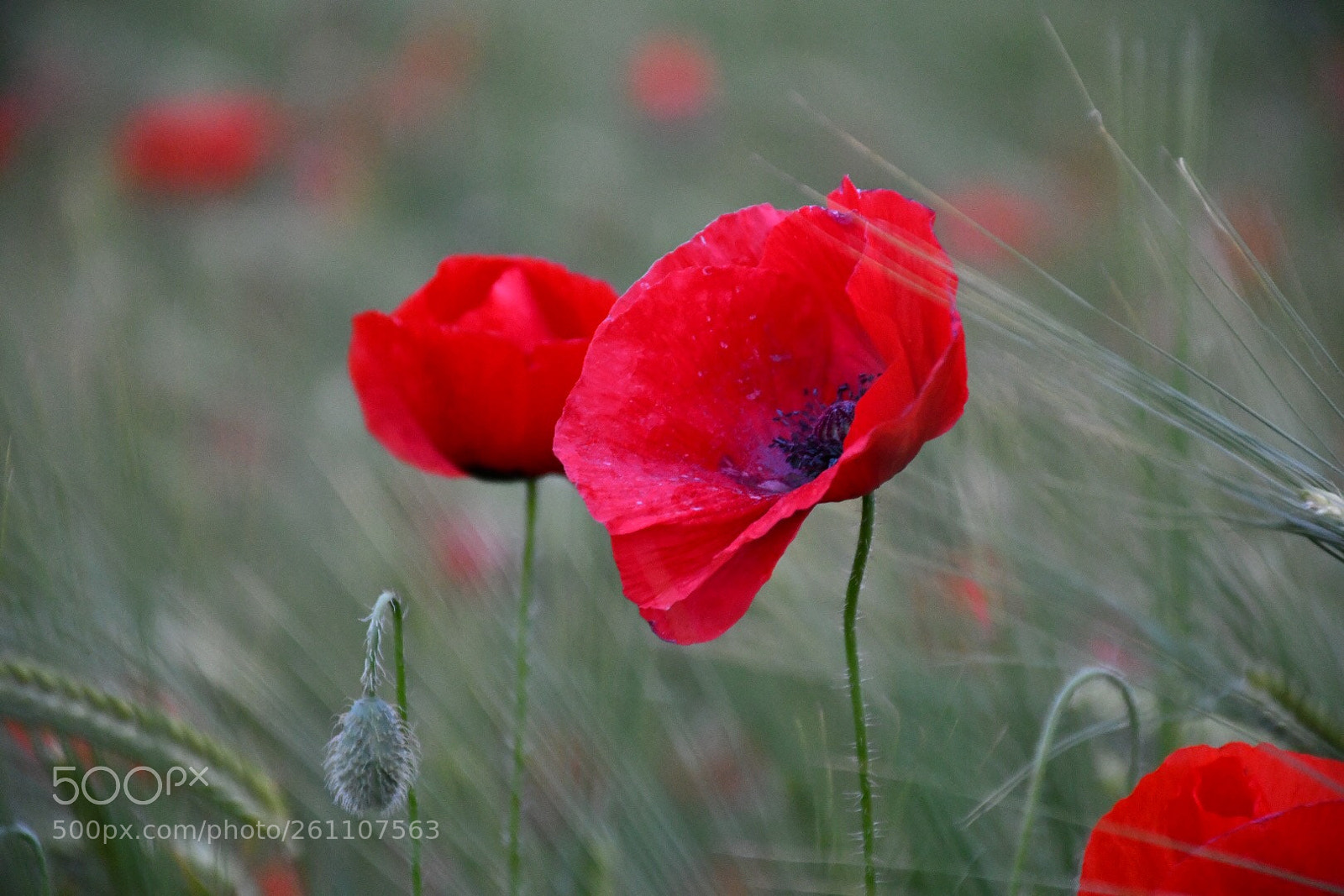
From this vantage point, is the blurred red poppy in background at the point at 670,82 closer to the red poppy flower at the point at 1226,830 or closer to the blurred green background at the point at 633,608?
the blurred green background at the point at 633,608

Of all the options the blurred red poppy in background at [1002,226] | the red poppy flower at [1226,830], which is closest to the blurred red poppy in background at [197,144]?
the blurred red poppy in background at [1002,226]

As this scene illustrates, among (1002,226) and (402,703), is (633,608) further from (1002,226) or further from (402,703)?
(1002,226)

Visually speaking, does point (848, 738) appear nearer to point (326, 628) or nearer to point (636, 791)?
point (636, 791)

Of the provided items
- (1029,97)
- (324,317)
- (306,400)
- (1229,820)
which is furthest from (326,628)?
(1029,97)

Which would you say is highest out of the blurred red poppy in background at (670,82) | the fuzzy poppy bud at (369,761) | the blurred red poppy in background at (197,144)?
the blurred red poppy in background at (670,82)

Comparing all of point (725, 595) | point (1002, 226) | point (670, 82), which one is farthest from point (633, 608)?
point (670, 82)
